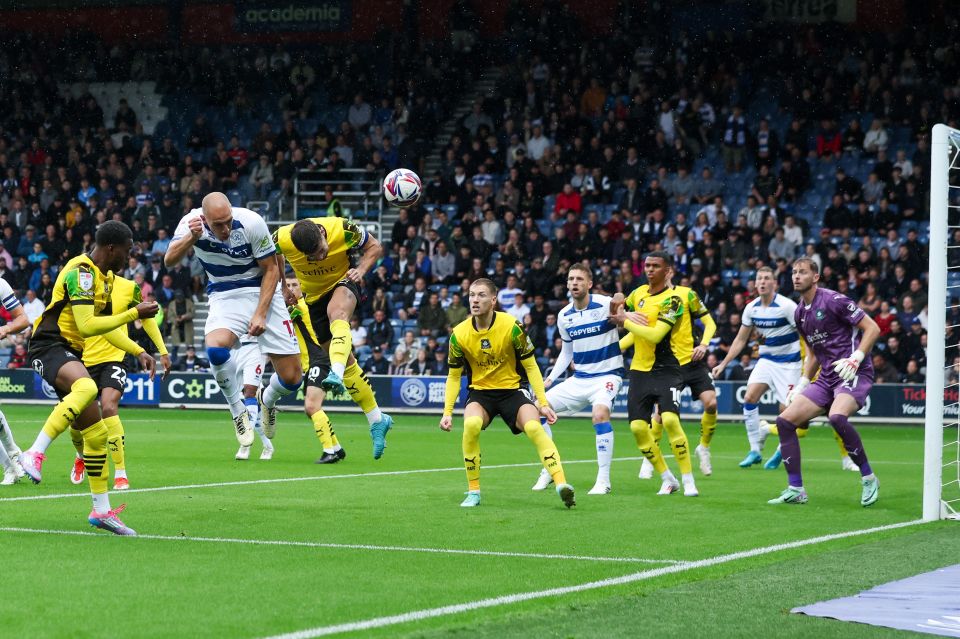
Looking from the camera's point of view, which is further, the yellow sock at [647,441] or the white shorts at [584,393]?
the white shorts at [584,393]

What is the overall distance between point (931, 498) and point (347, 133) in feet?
83.3

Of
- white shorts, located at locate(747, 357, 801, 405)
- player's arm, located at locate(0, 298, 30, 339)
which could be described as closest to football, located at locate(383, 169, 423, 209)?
player's arm, located at locate(0, 298, 30, 339)

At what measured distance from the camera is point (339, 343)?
534 inches

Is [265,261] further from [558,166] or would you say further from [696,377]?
[558,166]

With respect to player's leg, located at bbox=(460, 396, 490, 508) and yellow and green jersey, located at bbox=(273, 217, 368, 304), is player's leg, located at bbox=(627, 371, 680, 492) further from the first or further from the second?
yellow and green jersey, located at bbox=(273, 217, 368, 304)

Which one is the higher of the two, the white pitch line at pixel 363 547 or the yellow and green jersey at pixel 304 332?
the yellow and green jersey at pixel 304 332

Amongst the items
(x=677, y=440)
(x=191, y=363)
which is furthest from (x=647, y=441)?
(x=191, y=363)

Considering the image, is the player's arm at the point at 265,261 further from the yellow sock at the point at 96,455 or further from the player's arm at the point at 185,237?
the yellow sock at the point at 96,455

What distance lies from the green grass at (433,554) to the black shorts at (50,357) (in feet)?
3.48

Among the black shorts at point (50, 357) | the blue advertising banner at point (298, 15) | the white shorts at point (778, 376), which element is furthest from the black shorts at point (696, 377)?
the blue advertising banner at point (298, 15)

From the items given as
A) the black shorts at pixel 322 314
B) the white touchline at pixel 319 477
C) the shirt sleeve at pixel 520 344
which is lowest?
the white touchline at pixel 319 477

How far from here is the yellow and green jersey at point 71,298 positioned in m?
9.20

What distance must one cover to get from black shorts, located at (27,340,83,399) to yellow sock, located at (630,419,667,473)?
16.8 ft

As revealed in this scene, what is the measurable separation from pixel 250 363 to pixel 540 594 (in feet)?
34.6
